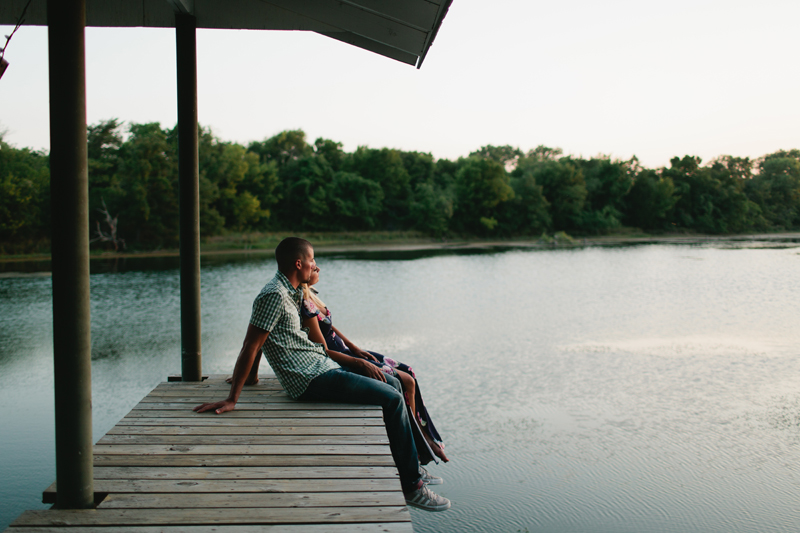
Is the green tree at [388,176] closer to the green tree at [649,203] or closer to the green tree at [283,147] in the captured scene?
the green tree at [283,147]

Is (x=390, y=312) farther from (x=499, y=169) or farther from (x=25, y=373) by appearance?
(x=499, y=169)

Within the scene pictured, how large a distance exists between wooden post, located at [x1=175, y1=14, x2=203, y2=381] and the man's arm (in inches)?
30.1

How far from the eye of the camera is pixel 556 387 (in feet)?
22.2

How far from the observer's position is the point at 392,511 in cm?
201

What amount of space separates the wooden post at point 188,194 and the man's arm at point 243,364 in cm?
76

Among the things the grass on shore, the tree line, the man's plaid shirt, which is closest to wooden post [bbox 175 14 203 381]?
the man's plaid shirt

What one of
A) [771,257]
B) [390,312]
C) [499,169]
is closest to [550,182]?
[499,169]

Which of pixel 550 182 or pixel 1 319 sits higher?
pixel 550 182

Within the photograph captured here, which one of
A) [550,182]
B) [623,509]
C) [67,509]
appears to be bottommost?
[623,509]

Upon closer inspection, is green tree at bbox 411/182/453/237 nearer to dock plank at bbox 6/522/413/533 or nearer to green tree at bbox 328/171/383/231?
green tree at bbox 328/171/383/231

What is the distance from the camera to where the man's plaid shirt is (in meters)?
2.89

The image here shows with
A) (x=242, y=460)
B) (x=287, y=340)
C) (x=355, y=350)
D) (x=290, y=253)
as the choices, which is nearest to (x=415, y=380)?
(x=355, y=350)

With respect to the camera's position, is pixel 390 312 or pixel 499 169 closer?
pixel 390 312

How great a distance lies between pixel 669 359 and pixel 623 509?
4.49m
